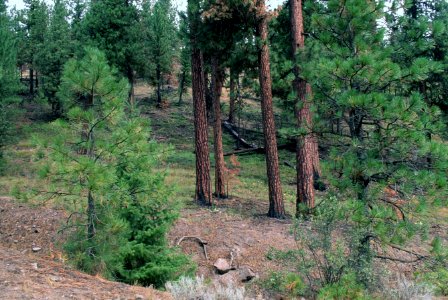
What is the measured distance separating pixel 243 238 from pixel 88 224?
4461mm

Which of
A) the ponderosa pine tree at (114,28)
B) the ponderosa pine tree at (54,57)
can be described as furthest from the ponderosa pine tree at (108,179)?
the ponderosa pine tree at (54,57)

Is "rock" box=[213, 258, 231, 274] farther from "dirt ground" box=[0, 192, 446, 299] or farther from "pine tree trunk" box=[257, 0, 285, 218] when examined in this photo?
"pine tree trunk" box=[257, 0, 285, 218]

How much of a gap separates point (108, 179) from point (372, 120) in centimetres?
388

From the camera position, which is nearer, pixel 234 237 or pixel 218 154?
pixel 234 237

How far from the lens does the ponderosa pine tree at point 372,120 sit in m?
6.41

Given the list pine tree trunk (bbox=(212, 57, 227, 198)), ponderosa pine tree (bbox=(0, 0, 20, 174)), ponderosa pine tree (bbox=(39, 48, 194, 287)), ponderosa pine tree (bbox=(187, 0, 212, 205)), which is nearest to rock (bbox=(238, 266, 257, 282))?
ponderosa pine tree (bbox=(39, 48, 194, 287))

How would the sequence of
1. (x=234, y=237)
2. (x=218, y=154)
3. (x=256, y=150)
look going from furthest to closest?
1. (x=256, y=150)
2. (x=218, y=154)
3. (x=234, y=237)

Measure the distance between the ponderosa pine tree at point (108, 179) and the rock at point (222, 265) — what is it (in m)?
1.96

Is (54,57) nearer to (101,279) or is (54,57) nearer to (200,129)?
(200,129)

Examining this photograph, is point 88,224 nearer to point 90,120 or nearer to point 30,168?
point 90,120

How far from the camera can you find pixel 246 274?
858cm

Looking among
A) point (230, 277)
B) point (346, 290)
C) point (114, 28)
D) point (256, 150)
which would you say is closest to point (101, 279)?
point (346, 290)

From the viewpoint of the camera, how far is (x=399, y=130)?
255 inches

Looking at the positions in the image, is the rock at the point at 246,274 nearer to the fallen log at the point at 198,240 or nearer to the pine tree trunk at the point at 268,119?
the fallen log at the point at 198,240
